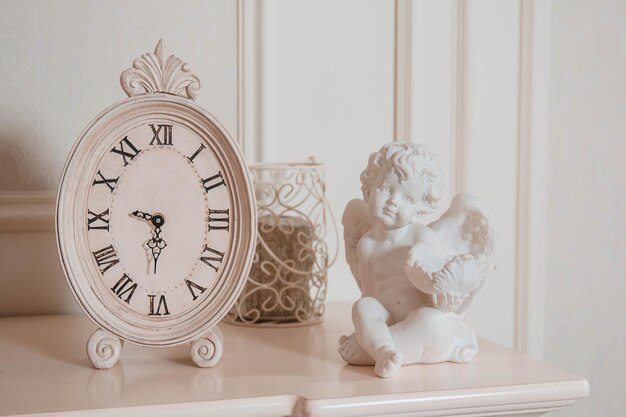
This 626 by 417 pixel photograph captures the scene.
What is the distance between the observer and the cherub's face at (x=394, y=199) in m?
1.12

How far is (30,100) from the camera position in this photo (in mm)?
1480

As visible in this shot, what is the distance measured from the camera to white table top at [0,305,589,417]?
96 centimetres

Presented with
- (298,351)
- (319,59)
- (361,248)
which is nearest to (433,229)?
(361,248)

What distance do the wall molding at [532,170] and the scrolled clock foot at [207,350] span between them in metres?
0.80

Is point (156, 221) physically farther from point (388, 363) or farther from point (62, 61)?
point (62, 61)

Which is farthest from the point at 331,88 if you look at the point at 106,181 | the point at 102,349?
the point at 102,349

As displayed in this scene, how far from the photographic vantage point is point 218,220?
1.15 metres

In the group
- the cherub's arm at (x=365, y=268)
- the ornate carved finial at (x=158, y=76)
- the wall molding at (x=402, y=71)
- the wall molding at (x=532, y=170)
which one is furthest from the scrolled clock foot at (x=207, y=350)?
the wall molding at (x=532, y=170)

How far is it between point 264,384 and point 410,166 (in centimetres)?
33

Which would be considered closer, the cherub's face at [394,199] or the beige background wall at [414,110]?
the cherub's face at [394,199]

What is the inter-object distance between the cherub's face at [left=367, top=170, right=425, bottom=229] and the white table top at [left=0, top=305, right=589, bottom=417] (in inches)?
7.7

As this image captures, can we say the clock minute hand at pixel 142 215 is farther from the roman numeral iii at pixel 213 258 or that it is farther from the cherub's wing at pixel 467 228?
the cherub's wing at pixel 467 228

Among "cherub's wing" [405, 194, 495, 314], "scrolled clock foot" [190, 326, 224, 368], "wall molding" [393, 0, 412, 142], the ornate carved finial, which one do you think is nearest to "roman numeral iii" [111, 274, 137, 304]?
"scrolled clock foot" [190, 326, 224, 368]

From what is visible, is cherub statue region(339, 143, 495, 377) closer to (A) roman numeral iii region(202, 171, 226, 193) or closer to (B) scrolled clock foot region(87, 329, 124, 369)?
(A) roman numeral iii region(202, 171, 226, 193)
